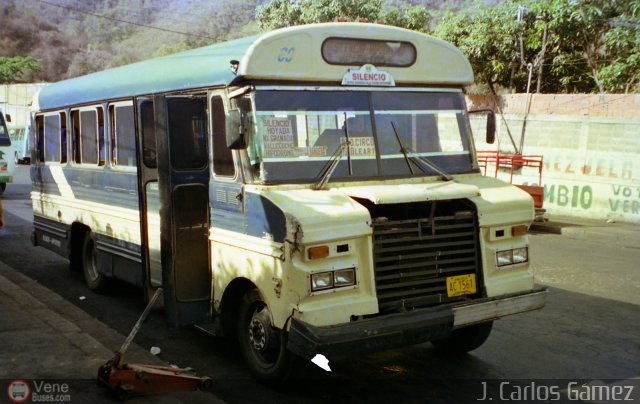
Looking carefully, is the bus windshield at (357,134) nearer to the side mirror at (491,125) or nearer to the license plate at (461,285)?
the side mirror at (491,125)

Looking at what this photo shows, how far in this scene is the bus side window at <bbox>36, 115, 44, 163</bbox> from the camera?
9602mm

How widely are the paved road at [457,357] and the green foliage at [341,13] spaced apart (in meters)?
17.4

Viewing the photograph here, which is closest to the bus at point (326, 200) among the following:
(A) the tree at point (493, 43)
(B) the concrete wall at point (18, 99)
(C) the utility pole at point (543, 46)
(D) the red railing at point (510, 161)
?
(D) the red railing at point (510, 161)

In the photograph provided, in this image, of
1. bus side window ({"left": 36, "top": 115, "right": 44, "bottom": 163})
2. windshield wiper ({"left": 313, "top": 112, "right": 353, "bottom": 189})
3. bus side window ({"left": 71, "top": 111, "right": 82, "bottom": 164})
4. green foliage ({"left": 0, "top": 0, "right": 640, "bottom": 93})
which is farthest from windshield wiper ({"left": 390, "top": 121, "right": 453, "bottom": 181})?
green foliage ({"left": 0, "top": 0, "right": 640, "bottom": 93})

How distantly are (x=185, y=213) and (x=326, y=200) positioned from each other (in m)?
1.53

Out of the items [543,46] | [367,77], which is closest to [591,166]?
[543,46]

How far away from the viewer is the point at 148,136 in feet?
22.1

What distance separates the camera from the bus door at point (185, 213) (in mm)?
5852

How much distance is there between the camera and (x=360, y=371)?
578cm

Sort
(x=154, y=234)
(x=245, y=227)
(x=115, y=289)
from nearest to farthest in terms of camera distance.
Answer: (x=245, y=227) → (x=154, y=234) → (x=115, y=289)

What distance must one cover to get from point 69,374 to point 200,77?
2.59 meters

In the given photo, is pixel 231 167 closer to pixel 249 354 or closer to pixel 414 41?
pixel 249 354

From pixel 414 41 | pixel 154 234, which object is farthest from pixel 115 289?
pixel 414 41

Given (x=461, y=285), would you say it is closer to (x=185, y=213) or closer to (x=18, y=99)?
(x=185, y=213)
